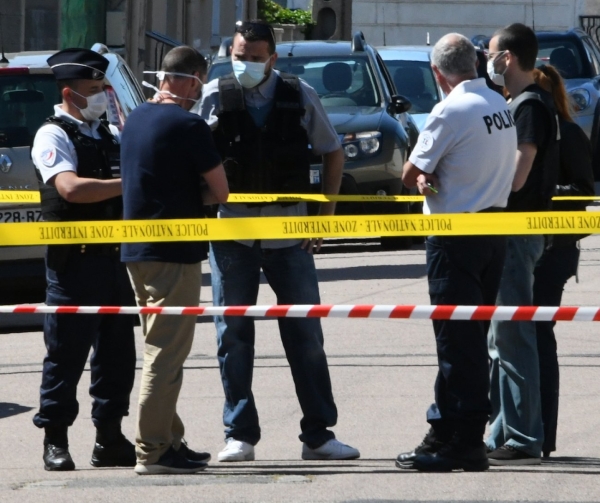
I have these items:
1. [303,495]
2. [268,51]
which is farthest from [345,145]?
[303,495]

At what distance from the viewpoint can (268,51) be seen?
23.1 ft

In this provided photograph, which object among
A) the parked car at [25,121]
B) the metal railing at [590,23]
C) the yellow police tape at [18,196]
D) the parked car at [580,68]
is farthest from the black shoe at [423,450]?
the metal railing at [590,23]

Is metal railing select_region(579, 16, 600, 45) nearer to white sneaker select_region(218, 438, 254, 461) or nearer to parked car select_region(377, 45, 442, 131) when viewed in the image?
parked car select_region(377, 45, 442, 131)

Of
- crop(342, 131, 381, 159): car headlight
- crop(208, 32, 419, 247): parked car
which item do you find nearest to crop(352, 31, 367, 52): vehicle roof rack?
crop(208, 32, 419, 247): parked car

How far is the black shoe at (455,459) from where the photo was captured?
6.40m

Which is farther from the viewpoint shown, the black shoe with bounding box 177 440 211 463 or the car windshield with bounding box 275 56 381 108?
the car windshield with bounding box 275 56 381 108

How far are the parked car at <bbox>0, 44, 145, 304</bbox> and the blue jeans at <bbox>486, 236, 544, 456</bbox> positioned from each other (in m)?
4.83

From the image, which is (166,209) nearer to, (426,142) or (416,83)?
(426,142)

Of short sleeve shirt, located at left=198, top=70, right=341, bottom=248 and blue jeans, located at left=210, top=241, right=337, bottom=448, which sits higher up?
short sleeve shirt, located at left=198, top=70, right=341, bottom=248

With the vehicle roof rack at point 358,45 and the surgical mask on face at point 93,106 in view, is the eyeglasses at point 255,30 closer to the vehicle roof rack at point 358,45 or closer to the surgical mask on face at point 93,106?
the surgical mask on face at point 93,106

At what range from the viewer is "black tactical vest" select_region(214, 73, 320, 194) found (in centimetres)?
701

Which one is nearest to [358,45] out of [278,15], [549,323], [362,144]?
[362,144]

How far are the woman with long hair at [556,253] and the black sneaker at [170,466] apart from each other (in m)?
1.64

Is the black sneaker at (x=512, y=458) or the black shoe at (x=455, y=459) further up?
the black shoe at (x=455, y=459)
